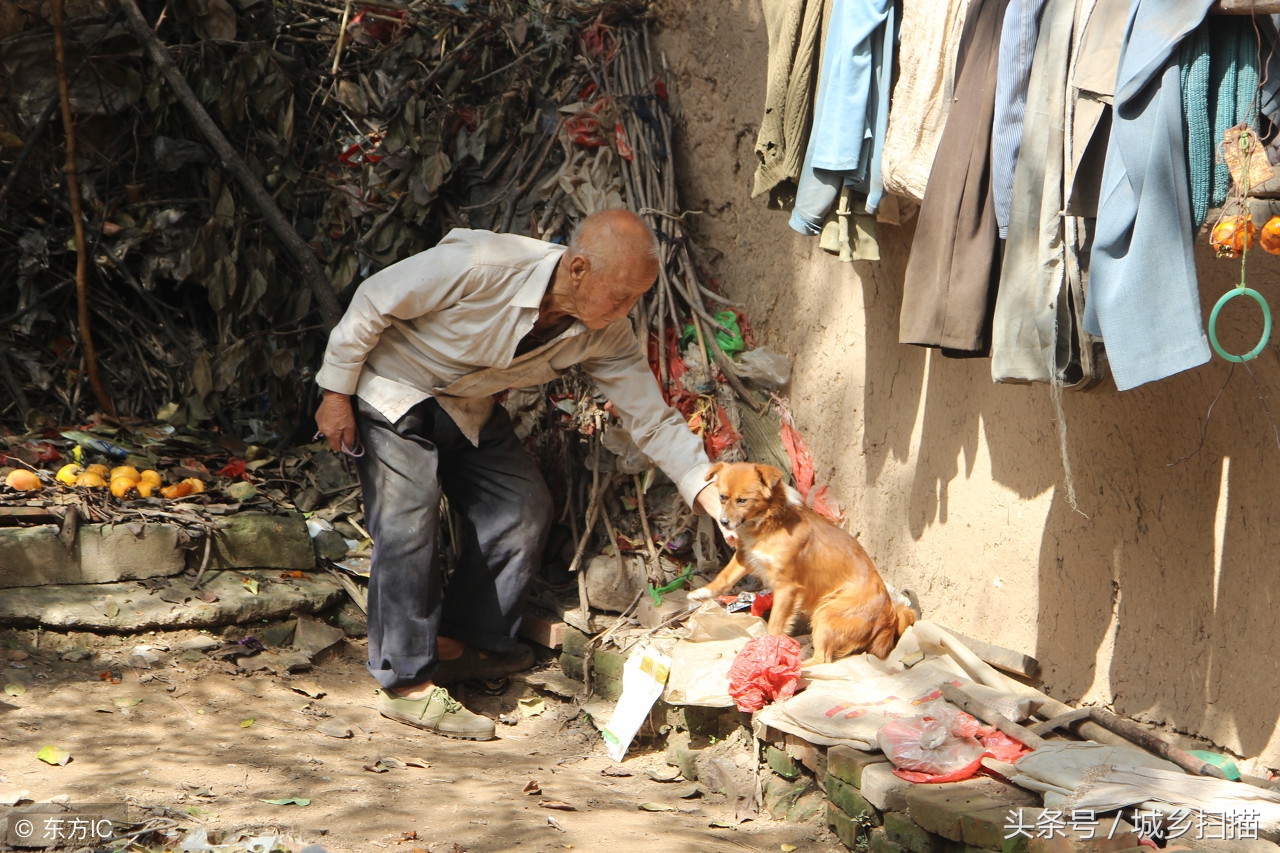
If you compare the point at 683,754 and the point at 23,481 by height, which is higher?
the point at 23,481

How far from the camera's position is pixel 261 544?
4.92 meters

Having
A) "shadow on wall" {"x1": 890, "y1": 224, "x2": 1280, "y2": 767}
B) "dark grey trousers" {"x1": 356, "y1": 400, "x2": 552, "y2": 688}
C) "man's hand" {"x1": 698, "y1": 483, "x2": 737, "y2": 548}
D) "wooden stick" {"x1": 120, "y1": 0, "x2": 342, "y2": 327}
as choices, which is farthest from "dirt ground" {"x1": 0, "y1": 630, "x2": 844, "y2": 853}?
"wooden stick" {"x1": 120, "y1": 0, "x2": 342, "y2": 327}

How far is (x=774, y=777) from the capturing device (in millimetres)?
3629

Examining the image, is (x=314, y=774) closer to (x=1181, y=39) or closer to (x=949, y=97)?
(x=949, y=97)

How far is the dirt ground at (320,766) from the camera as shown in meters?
3.14

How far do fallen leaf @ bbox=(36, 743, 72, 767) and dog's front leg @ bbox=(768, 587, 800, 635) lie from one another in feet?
7.59

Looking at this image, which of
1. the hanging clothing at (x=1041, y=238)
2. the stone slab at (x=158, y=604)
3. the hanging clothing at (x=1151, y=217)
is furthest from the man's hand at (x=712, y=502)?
the stone slab at (x=158, y=604)

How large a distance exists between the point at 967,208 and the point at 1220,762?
162 cm

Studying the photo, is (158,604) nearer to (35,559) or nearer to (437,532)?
(35,559)

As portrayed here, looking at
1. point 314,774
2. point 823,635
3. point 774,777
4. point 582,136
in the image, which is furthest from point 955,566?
point 582,136

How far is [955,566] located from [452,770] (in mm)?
1908

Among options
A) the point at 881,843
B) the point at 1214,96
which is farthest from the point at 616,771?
the point at 1214,96

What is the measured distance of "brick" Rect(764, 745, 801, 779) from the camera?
3531 mm

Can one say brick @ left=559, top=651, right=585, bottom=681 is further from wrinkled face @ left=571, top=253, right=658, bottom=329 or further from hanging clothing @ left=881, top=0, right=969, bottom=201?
hanging clothing @ left=881, top=0, right=969, bottom=201
